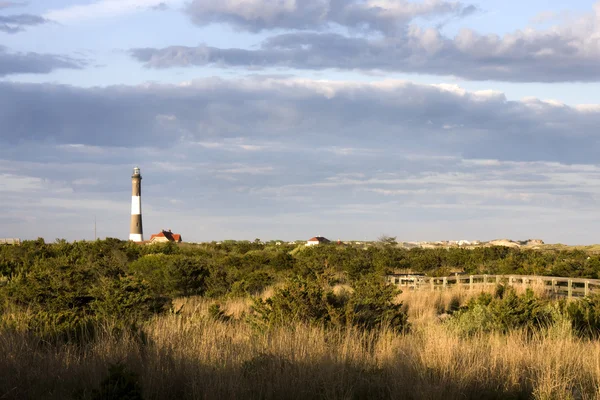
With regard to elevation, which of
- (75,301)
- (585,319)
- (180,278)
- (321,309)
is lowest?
(585,319)

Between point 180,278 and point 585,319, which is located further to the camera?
point 180,278

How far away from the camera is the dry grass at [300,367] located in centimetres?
780

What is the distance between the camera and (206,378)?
7.86 m

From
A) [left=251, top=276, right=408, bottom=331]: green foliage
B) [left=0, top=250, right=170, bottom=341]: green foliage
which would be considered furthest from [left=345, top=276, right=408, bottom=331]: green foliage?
[left=0, top=250, right=170, bottom=341]: green foliage

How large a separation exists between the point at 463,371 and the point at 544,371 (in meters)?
0.98

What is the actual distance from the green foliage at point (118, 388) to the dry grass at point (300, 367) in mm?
432

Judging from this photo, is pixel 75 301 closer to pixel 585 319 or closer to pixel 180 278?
pixel 180 278

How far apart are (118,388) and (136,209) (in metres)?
85.4

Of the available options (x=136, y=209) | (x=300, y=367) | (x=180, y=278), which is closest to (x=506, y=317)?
(x=300, y=367)

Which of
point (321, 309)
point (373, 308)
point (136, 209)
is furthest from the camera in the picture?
point (136, 209)

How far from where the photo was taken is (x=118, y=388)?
7168 millimetres

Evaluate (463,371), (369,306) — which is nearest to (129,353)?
(463,371)

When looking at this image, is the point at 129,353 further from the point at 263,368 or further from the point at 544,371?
the point at 544,371

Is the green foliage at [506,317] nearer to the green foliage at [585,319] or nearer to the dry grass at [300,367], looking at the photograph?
the green foliage at [585,319]
